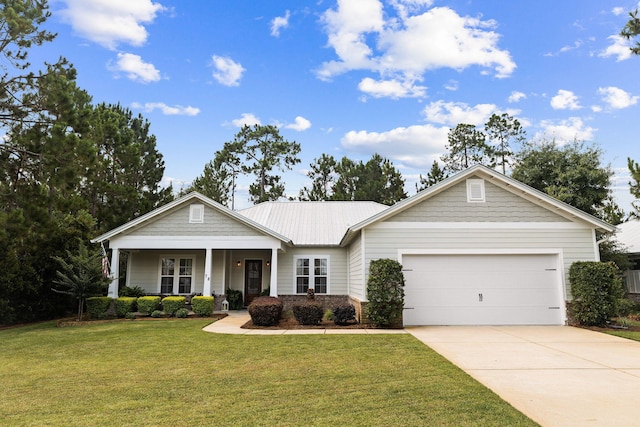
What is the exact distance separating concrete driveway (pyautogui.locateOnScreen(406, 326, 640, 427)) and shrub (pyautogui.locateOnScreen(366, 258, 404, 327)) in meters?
0.68

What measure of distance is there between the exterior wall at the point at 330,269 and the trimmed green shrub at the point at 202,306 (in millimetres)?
3250

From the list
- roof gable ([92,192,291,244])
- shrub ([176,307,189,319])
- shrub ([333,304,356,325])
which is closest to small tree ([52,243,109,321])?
roof gable ([92,192,291,244])

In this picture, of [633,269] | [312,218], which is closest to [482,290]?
[312,218]

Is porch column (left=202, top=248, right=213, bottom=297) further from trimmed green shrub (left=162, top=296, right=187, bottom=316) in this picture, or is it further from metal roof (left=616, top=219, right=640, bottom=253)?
metal roof (left=616, top=219, right=640, bottom=253)

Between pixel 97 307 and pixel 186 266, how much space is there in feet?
12.7

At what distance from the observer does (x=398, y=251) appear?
11.8m

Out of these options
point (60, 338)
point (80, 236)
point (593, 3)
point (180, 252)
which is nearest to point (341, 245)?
point (180, 252)

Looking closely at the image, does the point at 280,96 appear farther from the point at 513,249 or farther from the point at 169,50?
the point at 513,249

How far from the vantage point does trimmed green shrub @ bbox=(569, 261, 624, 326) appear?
10645 millimetres

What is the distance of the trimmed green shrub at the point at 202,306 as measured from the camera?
1415 centimetres

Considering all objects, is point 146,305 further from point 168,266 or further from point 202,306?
point 168,266

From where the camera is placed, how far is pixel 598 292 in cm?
1067

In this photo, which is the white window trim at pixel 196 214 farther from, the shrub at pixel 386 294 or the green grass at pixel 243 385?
the shrub at pixel 386 294

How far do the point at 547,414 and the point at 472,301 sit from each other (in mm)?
7872
